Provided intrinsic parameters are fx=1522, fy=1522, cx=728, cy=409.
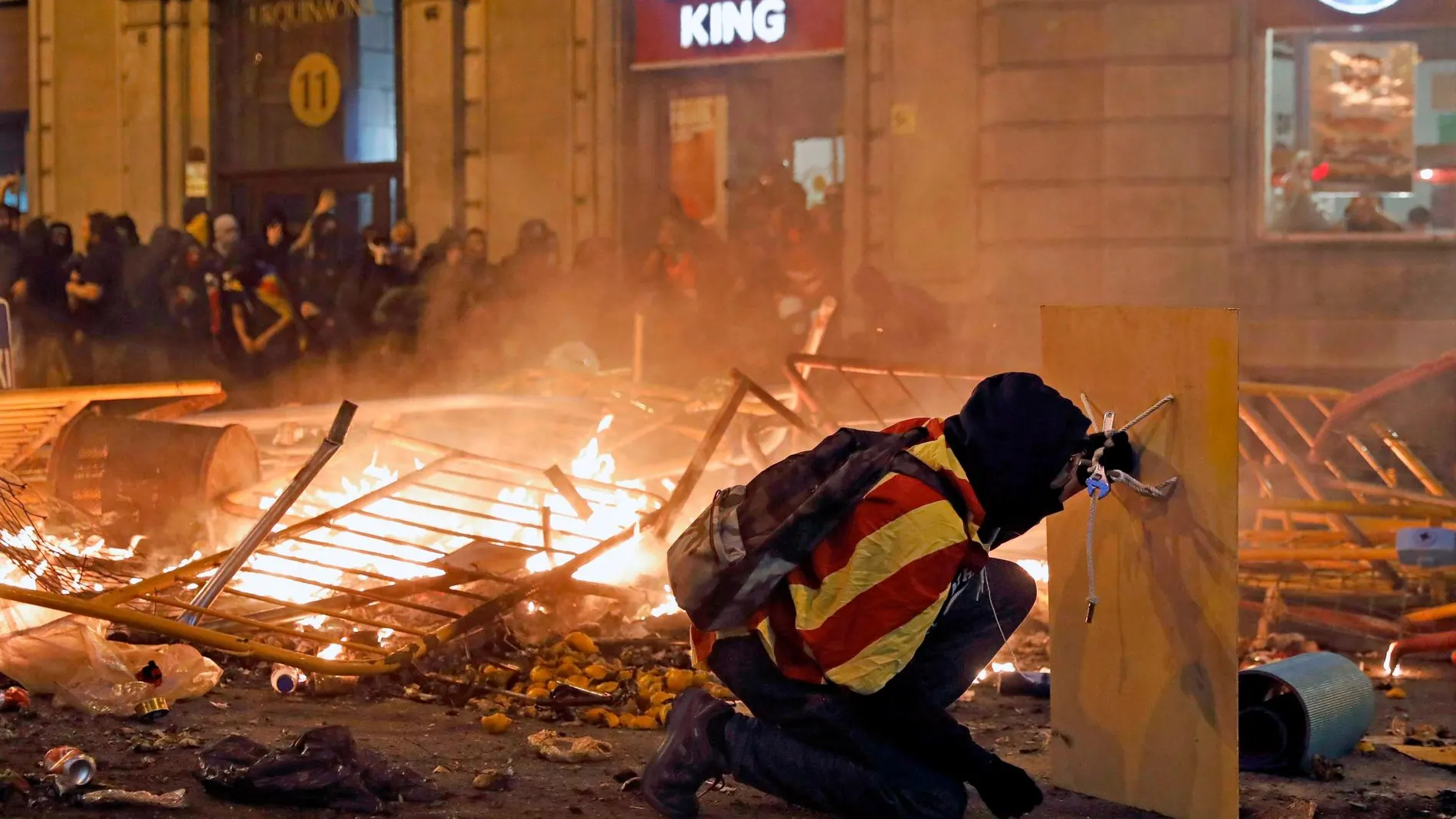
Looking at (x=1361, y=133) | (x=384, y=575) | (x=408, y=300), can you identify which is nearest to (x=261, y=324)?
(x=408, y=300)

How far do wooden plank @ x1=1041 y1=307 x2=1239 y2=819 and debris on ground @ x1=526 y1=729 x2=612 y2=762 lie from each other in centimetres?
134

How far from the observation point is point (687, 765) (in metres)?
3.92

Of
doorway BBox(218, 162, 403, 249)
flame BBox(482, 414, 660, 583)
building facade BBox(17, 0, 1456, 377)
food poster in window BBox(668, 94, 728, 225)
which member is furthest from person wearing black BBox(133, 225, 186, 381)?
flame BBox(482, 414, 660, 583)

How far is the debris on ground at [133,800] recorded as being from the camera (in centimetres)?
383

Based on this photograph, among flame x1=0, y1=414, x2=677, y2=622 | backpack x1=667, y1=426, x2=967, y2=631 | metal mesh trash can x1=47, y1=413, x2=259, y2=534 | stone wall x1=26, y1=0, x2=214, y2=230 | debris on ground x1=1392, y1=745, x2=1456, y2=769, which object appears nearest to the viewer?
backpack x1=667, y1=426, x2=967, y2=631

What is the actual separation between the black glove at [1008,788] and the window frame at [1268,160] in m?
9.97

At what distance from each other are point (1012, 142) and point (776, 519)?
10056 millimetres

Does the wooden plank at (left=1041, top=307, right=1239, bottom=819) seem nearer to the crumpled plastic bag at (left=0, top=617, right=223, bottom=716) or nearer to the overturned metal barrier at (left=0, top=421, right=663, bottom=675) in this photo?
the overturned metal barrier at (left=0, top=421, right=663, bottom=675)

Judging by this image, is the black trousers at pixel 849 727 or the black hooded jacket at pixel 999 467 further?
the black trousers at pixel 849 727

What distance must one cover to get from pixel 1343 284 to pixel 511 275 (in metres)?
7.57

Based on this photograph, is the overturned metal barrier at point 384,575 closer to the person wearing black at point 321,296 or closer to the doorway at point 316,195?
the person wearing black at point 321,296

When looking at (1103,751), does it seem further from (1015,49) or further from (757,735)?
(1015,49)

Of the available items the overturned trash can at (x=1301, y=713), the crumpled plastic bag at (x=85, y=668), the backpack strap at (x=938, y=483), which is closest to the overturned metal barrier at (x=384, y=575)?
the crumpled plastic bag at (x=85, y=668)

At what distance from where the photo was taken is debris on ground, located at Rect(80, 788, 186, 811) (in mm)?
3832
